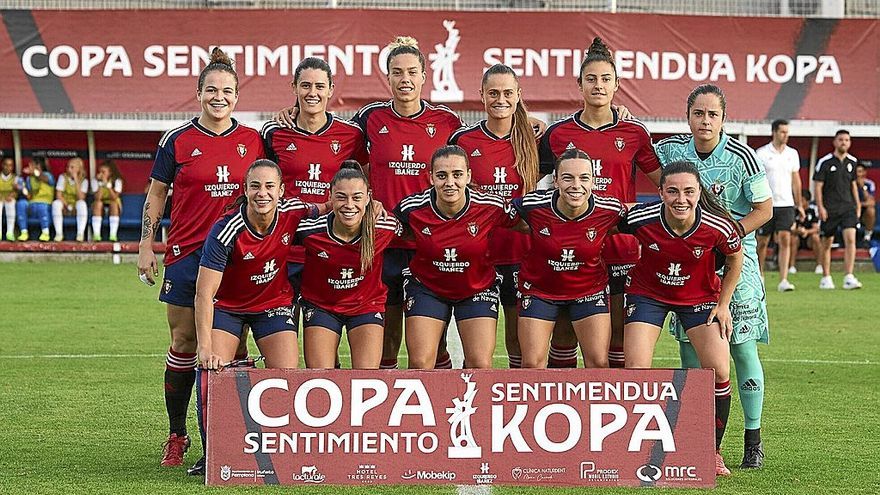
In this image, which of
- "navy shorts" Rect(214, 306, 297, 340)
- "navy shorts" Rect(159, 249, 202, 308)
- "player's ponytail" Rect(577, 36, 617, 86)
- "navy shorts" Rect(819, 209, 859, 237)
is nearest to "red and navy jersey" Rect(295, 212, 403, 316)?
"navy shorts" Rect(214, 306, 297, 340)

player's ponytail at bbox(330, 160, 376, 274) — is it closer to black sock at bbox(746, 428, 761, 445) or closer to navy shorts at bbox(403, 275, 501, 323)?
navy shorts at bbox(403, 275, 501, 323)

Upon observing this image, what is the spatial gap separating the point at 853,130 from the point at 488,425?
15546mm

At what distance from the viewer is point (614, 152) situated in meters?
6.57

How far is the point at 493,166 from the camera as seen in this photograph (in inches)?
261

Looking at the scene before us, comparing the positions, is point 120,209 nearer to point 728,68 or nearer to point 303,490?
point 728,68

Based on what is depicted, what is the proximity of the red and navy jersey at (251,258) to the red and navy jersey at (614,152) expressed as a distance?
4.52 ft

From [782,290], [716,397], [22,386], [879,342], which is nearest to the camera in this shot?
[716,397]

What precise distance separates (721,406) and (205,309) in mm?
2427

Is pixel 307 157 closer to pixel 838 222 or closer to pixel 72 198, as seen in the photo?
pixel 838 222

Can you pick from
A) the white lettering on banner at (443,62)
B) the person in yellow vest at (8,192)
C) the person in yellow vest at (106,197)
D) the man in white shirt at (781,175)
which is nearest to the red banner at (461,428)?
the man in white shirt at (781,175)

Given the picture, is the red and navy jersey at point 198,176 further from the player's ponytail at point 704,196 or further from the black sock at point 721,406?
the black sock at point 721,406

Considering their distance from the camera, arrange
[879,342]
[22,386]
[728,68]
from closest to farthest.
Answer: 1. [22,386]
2. [879,342]
3. [728,68]

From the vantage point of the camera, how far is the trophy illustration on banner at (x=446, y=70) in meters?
18.2

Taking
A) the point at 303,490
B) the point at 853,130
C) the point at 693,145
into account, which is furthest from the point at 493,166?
the point at 853,130
